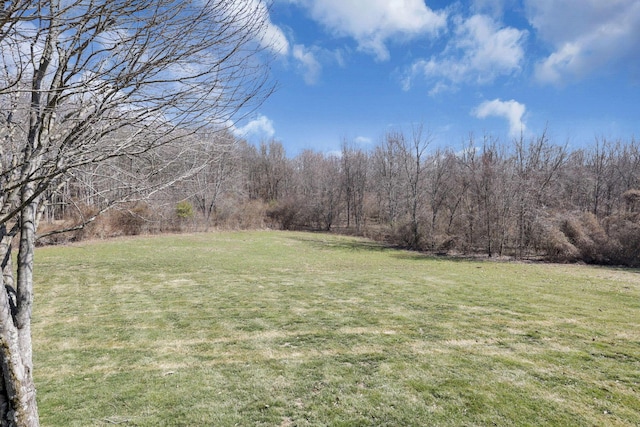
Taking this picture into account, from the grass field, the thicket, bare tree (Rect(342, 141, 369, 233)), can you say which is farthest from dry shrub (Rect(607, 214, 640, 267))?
bare tree (Rect(342, 141, 369, 233))

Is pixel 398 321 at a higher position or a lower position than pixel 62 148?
lower

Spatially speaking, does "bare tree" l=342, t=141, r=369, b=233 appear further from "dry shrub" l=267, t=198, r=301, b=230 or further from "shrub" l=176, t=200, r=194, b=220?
"shrub" l=176, t=200, r=194, b=220

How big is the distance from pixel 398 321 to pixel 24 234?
515 centimetres

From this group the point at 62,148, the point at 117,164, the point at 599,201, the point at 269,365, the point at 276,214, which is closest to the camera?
the point at 62,148

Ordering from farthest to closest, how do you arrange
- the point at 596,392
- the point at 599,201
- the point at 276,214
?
the point at 276,214
the point at 599,201
the point at 596,392

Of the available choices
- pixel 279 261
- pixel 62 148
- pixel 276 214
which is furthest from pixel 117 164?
pixel 276 214

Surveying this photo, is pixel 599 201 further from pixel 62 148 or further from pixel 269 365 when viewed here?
pixel 62 148

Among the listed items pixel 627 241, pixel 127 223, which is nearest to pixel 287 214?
pixel 127 223

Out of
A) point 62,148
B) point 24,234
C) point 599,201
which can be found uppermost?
point 599,201

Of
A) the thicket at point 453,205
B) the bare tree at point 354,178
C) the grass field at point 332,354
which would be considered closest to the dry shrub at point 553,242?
the thicket at point 453,205

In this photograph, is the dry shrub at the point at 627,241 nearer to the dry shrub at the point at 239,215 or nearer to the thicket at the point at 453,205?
the thicket at the point at 453,205

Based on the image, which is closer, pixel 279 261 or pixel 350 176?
pixel 279 261

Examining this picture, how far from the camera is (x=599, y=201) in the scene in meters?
26.3

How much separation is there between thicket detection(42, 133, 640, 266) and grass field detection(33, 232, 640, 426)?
2.01 m
